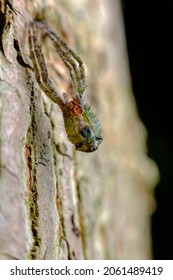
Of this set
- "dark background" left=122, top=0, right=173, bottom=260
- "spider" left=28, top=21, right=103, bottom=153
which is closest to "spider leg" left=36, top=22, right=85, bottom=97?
"spider" left=28, top=21, right=103, bottom=153

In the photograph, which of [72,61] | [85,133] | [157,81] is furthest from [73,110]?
[157,81]

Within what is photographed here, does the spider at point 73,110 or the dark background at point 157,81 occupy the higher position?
the dark background at point 157,81

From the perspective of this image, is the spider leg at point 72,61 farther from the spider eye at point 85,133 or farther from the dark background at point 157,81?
the dark background at point 157,81

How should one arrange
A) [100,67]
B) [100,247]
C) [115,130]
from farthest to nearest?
1. [115,130]
2. [100,67]
3. [100,247]

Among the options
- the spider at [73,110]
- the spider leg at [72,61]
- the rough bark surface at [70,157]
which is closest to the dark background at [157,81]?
the rough bark surface at [70,157]

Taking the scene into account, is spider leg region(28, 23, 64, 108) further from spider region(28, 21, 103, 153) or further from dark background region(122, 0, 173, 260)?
dark background region(122, 0, 173, 260)

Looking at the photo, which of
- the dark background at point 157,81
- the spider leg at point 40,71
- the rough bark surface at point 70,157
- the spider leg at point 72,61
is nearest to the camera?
the rough bark surface at point 70,157
